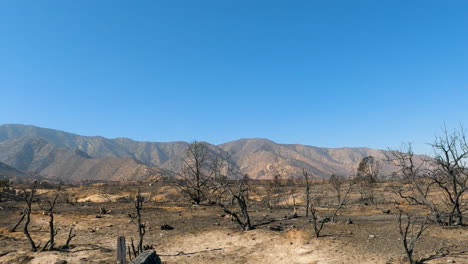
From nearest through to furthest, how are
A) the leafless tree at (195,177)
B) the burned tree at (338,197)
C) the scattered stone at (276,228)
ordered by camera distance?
the scattered stone at (276,228)
the burned tree at (338,197)
the leafless tree at (195,177)

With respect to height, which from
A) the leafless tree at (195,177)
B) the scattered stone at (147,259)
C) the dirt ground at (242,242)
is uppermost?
the leafless tree at (195,177)

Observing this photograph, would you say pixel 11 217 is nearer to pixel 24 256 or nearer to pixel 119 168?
pixel 24 256

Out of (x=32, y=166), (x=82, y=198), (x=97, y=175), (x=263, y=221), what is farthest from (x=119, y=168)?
(x=263, y=221)

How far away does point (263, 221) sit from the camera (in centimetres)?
1620

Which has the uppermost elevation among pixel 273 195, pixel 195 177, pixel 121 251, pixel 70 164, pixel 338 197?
pixel 70 164

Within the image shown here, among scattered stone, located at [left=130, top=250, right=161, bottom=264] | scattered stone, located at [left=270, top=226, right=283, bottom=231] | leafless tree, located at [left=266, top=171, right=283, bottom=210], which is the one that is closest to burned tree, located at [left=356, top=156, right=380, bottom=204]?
leafless tree, located at [left=266, top=171, right=283, bottom=210]

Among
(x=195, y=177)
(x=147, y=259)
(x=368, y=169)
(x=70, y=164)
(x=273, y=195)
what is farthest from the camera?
(x=70, y=164)

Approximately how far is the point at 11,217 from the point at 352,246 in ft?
67.1

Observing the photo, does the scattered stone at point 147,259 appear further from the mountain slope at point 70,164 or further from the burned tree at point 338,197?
the mountain slope at point 70,164

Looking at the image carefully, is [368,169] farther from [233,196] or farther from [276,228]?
[233,196]

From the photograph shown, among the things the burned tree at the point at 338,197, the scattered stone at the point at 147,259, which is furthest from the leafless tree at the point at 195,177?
the scattered stone at the point at 147,259

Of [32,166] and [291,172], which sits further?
[32,166]

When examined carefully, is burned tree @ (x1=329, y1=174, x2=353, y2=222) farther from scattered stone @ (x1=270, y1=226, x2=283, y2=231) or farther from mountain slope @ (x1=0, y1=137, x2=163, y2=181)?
mountain slope @ (x1=0, y1=137, x2=163, y2=181)

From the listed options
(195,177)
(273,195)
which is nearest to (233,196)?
(195,177)
